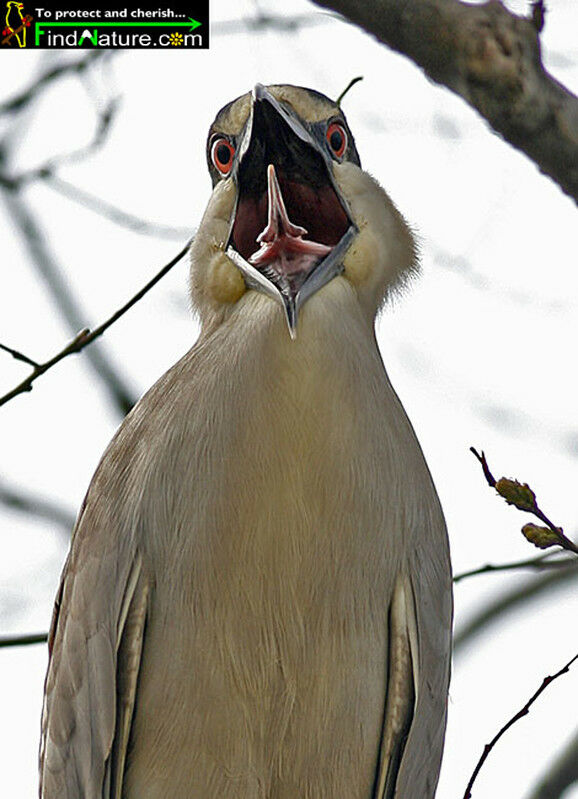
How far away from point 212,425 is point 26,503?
5.07 ft

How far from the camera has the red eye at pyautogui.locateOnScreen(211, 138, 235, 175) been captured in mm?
3668

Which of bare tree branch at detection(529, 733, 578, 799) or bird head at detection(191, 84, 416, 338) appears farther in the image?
bare tree branch at detection(529, 733, 578, 799)

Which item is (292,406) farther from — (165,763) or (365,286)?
(165,763)

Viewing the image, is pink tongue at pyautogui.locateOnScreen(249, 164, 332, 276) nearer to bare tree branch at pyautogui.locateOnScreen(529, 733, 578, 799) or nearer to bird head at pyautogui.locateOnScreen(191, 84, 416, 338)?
bird head at pyautogui.locateOnScreen(191, 84, 416, 338)

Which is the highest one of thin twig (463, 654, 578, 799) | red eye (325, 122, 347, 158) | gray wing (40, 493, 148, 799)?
red eye (325, 122, 347, 158)

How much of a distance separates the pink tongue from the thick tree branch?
1.73ft

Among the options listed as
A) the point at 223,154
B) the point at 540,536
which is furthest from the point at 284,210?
the point at 540,536

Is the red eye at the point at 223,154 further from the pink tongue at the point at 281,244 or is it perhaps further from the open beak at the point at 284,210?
the pink tongue at the point at 281,244

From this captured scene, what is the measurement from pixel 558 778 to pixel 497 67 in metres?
2.34

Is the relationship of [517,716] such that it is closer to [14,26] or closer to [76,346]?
[76,346]

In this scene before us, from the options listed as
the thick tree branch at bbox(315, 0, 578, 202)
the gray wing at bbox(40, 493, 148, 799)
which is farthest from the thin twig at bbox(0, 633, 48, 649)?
the thick tree branch at bbox(315, 0, 578, 202)

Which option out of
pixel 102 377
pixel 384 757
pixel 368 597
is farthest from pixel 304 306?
pixel 102 377

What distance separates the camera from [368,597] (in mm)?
3318

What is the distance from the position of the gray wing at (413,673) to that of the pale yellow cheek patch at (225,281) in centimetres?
90
